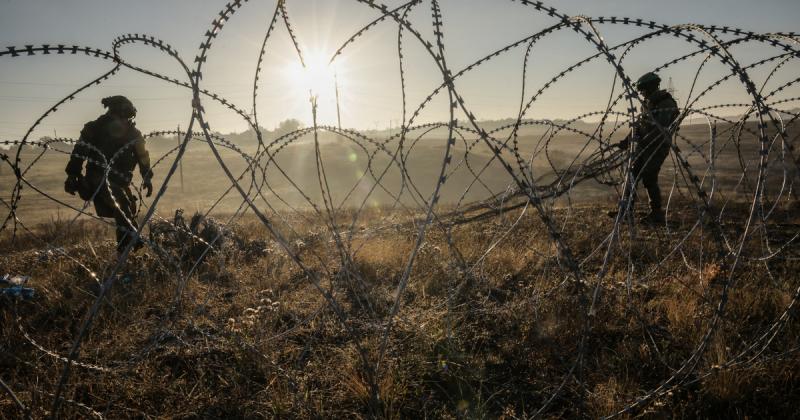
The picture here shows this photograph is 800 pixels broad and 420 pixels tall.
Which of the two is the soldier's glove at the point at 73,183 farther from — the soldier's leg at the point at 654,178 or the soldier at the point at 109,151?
the soldier's leg at the point at 654,178

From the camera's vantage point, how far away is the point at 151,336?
3357mm

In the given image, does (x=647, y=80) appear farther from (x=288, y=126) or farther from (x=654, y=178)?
(x=288, y=126)

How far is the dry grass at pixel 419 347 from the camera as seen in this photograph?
8.09 ft

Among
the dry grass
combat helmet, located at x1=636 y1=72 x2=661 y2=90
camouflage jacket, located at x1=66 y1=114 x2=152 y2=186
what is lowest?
the dry grass

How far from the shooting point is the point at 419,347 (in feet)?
10.4

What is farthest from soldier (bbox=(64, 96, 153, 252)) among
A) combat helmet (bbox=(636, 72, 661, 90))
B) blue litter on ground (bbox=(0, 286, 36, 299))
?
combat helmet (bbox=(636, 72, 661, 90))

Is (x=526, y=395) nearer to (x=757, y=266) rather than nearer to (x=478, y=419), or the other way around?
(x=478, y=419)

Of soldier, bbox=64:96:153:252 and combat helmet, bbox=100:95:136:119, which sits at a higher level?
combat helmet, bbox=100:95:136:119

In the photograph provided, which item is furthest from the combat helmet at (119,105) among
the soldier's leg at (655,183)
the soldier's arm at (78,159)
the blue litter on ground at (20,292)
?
the soldier's leg at (655,183)

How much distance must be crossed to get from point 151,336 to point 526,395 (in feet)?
9.72

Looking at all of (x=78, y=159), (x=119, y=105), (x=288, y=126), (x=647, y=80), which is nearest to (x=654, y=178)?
(x=647, y=80)

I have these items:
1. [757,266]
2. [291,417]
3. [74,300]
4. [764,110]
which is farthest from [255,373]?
[757,266]

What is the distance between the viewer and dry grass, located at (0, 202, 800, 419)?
97.0 inches

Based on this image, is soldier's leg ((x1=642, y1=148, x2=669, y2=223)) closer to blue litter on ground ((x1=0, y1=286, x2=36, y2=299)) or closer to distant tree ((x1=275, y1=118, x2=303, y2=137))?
blue litter on ground ((x1=0, y1=286, x2=36, y2=299))
